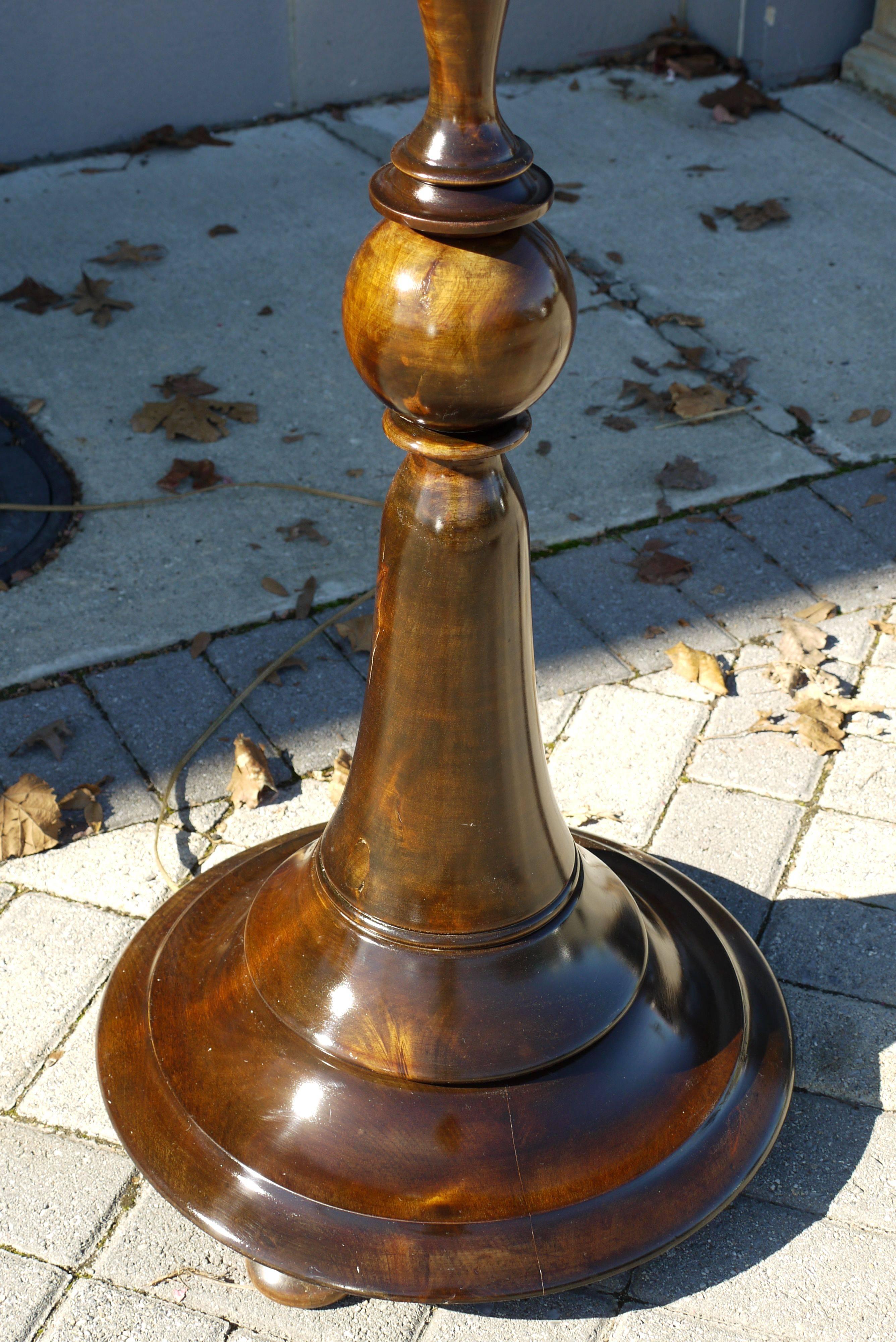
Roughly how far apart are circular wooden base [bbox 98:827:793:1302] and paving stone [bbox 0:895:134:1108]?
0.81ft

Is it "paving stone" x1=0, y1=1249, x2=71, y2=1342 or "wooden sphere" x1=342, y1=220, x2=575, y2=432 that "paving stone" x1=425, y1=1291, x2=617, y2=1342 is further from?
"wooden sphere" x1=342, y1=220, x2=575, y2=432

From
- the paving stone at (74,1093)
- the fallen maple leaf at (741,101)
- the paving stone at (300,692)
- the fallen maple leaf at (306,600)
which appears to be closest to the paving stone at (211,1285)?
the paving stone at (74,1093)

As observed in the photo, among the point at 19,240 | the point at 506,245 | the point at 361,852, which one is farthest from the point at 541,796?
the point at 19,240

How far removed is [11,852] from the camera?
240 centimetres

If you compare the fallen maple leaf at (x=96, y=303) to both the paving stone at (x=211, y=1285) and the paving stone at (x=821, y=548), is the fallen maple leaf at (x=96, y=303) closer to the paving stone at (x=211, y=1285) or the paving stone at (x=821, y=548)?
the paving stone at (x=821, y=548)

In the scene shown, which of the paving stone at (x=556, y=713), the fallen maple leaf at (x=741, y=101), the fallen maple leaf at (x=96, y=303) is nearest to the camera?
the paving stone at (x=556, y=713)

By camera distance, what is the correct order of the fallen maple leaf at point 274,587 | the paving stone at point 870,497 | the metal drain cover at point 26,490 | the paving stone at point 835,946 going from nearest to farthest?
the paving stone at point 835,946, the fallen maple leaf at point 274,587, the metal drain cover at point 26,490, the paving stone at point 870,497

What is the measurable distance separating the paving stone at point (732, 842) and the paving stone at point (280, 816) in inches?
24.8

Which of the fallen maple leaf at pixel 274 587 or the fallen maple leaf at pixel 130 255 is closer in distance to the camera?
the fallen maple leaf at pixel 274 587

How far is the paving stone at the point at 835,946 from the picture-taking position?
218cm

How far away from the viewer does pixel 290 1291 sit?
1.70 m

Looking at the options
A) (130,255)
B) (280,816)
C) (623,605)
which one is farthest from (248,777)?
(130,255)

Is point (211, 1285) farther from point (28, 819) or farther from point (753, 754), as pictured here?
point (753, 754)

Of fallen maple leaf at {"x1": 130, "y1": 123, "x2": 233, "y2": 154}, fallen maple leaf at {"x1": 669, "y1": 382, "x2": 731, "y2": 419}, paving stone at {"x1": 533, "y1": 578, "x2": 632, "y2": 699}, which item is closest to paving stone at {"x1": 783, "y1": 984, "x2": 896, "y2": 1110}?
paving stone at {"x1": 533, "y1": 578, "x2": 632, "y2": 699}
